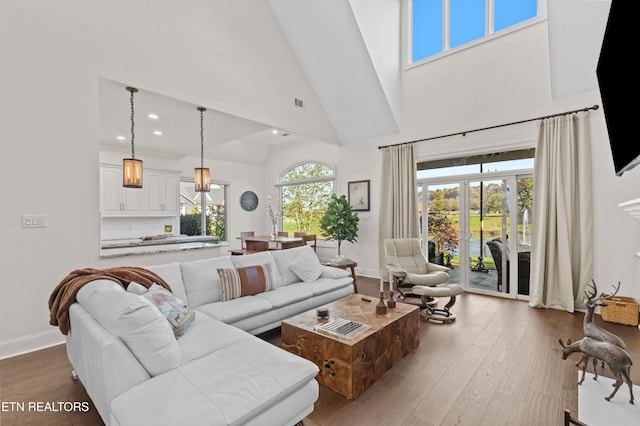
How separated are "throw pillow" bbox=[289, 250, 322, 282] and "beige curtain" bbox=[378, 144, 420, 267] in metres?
2.30

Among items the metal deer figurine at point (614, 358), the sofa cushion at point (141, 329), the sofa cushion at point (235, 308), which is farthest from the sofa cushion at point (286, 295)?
the metal deer figurine at point (614, 358)

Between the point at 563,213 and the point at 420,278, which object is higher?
the point at 563,213

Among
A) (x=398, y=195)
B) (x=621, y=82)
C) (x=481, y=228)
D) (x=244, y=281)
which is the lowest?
(x=244, y=281)

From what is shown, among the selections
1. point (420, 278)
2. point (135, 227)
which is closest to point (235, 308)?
point (420, 278)

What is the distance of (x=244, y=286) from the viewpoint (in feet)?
10.0

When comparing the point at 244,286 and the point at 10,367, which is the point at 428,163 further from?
the point at 10,367

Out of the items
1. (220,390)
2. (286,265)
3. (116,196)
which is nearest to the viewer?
(220,390)

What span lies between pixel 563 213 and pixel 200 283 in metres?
4.62

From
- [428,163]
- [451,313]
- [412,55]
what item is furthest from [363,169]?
[451,313]

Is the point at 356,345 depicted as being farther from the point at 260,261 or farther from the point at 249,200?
the point at 249,200

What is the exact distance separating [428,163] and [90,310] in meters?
5.21

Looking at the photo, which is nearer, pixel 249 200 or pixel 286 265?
pixel 286 265

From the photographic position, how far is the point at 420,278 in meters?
3.93

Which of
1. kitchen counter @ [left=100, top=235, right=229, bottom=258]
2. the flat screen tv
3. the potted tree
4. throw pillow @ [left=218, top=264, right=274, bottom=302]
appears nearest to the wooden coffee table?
throw pillow @ [left=218, top=264, right=274, bottom=302]
